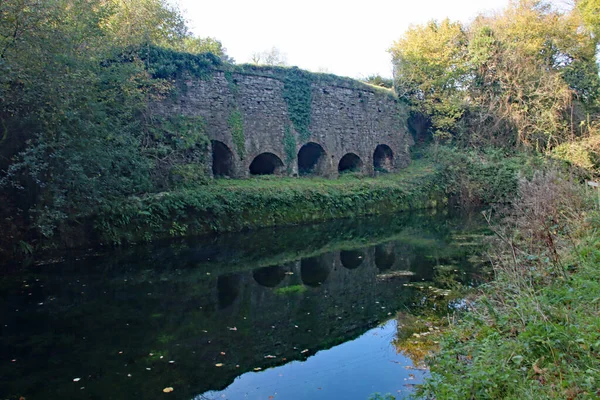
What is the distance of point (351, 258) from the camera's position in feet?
33.5

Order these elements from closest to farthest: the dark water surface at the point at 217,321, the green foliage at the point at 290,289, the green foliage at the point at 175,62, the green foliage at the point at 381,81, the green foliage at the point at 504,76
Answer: the dark water surface at the point at 217,321 → the green foliage at the point at 290,289 → the green foliage at the point at 175,62 → the green foliage at the point at 504,76 → the green foliage at the point at 381,81

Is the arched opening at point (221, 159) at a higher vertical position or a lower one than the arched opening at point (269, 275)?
higher

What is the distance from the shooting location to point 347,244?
38.9 feet

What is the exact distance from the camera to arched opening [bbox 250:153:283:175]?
18.0m

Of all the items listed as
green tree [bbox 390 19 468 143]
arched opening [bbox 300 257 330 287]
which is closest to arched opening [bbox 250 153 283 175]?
arched opening [bbox 300 257 330 287]

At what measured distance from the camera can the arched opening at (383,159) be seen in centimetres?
2247

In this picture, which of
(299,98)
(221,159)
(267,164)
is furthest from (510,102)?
(221,159)

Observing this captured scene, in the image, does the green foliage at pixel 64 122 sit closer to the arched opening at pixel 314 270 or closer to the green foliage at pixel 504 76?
the arched opening at pixel 314 270

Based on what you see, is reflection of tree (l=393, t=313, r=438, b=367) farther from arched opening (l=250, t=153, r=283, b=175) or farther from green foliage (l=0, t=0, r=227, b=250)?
arched opening (l=250, t=153, r=283, b=175)

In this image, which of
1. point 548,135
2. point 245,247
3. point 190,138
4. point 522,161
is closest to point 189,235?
point 245,247

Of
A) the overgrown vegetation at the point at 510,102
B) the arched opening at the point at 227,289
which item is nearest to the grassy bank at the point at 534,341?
the overgrown vegetation at the point at 510,102

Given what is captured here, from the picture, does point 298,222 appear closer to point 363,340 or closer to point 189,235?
point 189,235

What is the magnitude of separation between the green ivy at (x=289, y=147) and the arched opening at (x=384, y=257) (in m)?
7.41

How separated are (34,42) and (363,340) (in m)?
7.69
